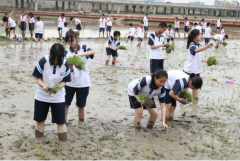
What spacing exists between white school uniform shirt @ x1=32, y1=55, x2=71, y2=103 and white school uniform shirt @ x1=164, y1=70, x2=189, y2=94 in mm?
1961

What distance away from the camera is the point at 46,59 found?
475 centimetres

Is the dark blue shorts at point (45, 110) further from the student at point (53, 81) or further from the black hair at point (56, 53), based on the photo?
the black hair at point (56, 53)

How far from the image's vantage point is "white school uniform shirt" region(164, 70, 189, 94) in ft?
18.7

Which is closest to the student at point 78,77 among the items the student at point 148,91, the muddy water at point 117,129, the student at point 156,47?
the muddy water at point 117,129

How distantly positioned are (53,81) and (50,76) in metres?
0.09

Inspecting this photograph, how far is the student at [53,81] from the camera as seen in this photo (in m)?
4.69

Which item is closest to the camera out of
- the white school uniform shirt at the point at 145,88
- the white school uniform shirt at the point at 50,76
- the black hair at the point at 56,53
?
the black hair at the point at 56,53

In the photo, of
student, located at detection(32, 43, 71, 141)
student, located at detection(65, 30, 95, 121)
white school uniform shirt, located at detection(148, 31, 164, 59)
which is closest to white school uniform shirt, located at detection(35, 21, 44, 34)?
white school uniform shirt, located at detection(148, 31, 164, 59)

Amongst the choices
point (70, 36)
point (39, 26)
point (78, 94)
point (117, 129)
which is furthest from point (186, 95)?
point (39, 26)

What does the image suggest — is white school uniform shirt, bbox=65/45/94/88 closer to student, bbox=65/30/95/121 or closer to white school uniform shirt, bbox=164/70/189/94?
student, bbox=65/30/95/121

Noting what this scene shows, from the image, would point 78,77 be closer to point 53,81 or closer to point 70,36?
point 70,36

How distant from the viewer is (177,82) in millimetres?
5742

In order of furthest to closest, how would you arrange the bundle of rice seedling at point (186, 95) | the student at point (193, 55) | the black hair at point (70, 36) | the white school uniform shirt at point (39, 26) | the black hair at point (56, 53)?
the white school uniform shirt at point (39, 26)
the student at point (193, 55)
the bundle of rice seedling at point (186, 95)
the black hair at point (70, 36)
the black hair at point (56, 53)

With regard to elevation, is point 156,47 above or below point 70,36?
below
